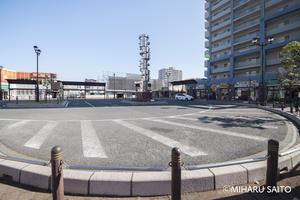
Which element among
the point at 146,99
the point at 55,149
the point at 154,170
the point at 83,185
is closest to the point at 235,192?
the point at 154,170

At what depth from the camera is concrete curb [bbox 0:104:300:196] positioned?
3488 mm

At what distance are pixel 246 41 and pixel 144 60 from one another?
2251cm

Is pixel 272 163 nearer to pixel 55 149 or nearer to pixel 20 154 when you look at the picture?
pixel 55 149

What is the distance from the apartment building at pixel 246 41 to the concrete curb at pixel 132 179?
2836 centimetres

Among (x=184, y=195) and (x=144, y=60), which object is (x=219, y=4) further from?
(x=184, y=195)

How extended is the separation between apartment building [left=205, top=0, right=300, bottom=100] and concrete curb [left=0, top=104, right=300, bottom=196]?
93.0 ft

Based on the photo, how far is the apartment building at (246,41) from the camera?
1339 inches

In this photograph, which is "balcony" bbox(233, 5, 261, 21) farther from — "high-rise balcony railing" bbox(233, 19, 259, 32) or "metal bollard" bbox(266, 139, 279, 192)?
"metal bollard" bbox(266, 139, 279, 192)

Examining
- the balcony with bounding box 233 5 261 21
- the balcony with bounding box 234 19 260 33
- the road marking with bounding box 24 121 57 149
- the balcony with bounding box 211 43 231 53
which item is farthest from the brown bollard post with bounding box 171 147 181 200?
the balcony with bounding box 211 43 231 53

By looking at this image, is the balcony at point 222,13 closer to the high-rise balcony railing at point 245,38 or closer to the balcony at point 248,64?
the high-rise balcony railing at point 245,38

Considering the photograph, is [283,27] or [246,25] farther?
[246,25]

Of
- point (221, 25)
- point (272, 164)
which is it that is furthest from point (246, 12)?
point (272, 164)

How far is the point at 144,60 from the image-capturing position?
46.2 metres

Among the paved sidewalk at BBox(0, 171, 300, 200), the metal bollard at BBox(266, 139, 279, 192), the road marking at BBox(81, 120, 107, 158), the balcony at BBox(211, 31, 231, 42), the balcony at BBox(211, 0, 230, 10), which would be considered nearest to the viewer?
the paved sidewalk at BBox(0, 171, 300, 200)
